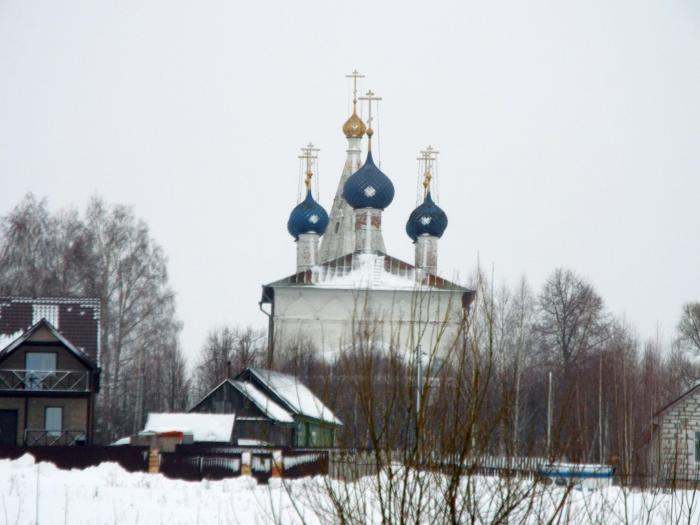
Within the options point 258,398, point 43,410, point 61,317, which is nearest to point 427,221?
point 61,317

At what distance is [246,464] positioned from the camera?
22.9 m

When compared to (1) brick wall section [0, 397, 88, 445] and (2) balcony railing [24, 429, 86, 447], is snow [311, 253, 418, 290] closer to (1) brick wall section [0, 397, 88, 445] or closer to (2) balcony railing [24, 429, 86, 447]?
(1) brick wall section [0, 397, 88, 445]

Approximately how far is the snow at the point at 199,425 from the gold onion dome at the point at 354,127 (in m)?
33.2

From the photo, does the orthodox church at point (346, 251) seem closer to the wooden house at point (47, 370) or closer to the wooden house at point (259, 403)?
the wooden house at point (47, 370)

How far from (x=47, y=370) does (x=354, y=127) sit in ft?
91.8

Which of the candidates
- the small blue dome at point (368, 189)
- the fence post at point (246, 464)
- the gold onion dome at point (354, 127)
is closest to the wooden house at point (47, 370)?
the fence post at point (246, 464)

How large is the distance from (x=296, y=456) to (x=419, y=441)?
16115 millimetres

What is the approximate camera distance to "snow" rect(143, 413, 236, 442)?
27.9 metres

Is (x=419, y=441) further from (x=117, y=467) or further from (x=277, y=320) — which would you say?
(x=277, y=320)

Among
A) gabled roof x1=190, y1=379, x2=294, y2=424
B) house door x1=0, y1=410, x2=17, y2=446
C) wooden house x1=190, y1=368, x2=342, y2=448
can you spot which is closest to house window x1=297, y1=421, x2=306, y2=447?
wooden house x1=190, y1=368, x2=342, y2=448

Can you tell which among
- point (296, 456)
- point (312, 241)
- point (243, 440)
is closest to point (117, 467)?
point (296, 456)

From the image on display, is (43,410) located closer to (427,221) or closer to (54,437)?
(54,437)

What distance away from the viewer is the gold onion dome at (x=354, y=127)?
60188 millimetres

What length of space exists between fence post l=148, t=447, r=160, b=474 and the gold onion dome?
3810 centimetres
